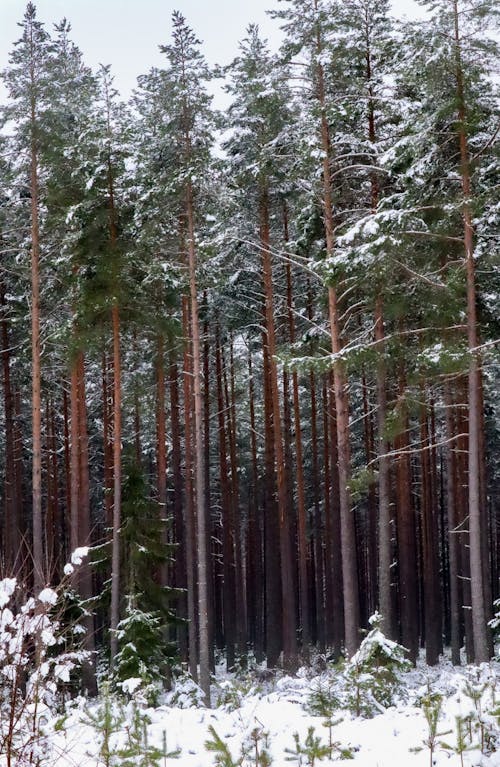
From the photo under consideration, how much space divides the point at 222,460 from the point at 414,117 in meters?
16.3

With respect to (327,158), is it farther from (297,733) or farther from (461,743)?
(461,743)

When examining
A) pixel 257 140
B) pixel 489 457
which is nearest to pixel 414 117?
pixel 257 140

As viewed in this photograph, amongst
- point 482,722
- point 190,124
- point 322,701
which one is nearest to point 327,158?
point 190,124

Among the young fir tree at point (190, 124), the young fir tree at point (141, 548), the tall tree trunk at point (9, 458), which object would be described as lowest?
the young fir tree at point (141, 548)

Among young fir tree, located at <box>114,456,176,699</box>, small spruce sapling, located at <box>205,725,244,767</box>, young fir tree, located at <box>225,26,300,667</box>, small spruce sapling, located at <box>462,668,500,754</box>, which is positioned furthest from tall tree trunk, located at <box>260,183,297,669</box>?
small spruce sapling, located at <box>205,725,244,767</box>

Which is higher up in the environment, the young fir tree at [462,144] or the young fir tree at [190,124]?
the young fir tree at [190,124]

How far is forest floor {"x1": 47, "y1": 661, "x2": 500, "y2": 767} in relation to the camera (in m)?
6.00

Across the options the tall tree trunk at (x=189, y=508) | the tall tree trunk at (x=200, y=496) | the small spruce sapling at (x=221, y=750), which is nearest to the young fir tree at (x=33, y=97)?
the tall tree trunk at (x=200, y=496)

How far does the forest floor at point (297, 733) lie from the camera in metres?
6.00

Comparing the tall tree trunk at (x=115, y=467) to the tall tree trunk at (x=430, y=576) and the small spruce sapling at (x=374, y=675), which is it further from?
the tall tree trunk at (x=430, y=576)

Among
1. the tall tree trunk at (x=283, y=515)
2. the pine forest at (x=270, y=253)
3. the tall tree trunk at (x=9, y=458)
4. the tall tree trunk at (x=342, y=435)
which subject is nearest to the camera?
the pine forest at (x=270, y=253)

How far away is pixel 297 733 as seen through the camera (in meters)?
6.00

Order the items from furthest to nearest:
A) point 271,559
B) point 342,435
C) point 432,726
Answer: point 271,559 < point 342,435 < point 432,726

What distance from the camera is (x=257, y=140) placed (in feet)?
66.1
